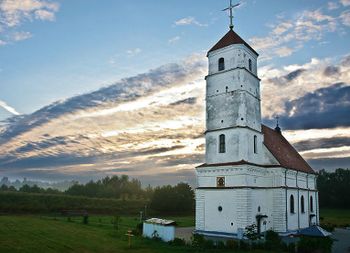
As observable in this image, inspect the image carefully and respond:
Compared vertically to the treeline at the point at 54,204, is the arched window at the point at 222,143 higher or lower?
higher

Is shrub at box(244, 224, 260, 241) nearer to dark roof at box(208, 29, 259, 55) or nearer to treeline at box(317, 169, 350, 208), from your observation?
dark roof at box(208, 29, 259, 55)

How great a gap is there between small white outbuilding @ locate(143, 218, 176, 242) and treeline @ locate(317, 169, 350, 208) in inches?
3038

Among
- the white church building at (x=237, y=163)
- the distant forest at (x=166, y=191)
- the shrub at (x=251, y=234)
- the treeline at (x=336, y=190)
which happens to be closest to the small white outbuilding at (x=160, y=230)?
the shrub at (x=251, y=234)

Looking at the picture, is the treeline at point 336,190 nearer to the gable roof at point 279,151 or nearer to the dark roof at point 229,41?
the gable roof at point 279,151

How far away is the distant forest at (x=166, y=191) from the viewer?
74812 mm

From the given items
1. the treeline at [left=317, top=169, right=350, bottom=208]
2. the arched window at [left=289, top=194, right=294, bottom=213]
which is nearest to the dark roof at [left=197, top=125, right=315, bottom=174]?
the arched window at [left=289, top=194, right=294, bottom=213]

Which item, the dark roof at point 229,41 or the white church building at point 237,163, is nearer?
the white church building at point 237,163

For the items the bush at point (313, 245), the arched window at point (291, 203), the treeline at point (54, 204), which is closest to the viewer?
the bush at point (313, 245)

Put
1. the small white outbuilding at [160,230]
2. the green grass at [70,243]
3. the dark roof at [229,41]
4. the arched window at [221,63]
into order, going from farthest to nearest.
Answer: the arched window at [221,63] → the dark roof at [229,41] → the small white outbuilding at [160,230] → the green grass at [70,243]

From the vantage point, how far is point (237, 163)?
33312 mm

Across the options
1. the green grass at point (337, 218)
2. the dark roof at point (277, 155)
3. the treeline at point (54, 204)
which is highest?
the dark roof at point (277, 155)

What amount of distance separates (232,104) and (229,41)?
7278 millimetres

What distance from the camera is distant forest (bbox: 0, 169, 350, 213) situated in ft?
245

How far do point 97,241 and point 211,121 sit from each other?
56.3ft
